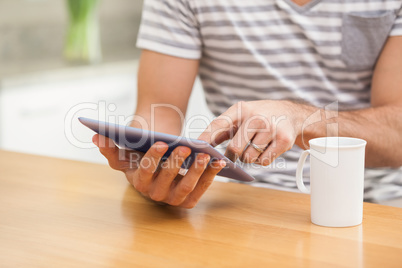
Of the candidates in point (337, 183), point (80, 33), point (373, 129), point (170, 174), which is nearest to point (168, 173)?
point (170, 174)

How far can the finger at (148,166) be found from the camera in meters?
0.83

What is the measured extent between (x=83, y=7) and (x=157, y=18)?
1.35 m

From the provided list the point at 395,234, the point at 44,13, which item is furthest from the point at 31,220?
the point at 44,13

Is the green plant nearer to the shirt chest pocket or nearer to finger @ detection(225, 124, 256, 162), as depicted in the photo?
the shirt chest pocket

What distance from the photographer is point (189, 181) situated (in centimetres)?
88

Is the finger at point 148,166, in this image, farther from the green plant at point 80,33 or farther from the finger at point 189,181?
the green plant at point 80,33

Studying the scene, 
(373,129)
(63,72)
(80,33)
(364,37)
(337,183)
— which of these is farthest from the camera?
(80,33)

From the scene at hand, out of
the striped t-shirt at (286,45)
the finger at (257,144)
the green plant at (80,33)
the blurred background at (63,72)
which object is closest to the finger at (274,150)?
the finger at (257,144)

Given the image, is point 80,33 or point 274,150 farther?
point 80,33

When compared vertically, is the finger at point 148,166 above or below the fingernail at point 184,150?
below

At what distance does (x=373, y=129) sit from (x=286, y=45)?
0.30 m

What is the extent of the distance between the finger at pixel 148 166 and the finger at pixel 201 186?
7cm

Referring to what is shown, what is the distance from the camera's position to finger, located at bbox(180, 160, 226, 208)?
2.84 ft

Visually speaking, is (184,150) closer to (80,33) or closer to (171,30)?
(171,30)
